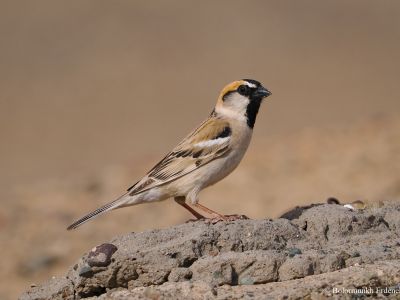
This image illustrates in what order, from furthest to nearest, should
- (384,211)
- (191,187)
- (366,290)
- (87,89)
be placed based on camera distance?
1. (87,89)
2. (191,187)
3. (384,211)
4. (366,290)

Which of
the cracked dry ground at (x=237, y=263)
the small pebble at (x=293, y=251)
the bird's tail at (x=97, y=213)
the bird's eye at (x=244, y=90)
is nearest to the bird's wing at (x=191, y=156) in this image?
the bird's tail at (x=97, y=213)

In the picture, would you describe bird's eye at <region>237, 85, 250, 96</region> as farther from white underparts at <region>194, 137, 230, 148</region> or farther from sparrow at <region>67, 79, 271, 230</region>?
white underparts at <region>194, 137, 230, 148</region>

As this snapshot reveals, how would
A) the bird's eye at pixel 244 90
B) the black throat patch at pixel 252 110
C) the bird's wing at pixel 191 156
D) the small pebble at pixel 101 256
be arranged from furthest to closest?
the bird's eye at pixel 244 90 → the black throat patch at pixel 252 110 → the bird's wing at pixel 191 156 → the small pebble at pixel 101 256

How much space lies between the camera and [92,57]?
35.8 m

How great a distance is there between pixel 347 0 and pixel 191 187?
30.9 metres

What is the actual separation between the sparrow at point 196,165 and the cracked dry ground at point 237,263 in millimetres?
1577

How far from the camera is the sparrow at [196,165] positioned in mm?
10562

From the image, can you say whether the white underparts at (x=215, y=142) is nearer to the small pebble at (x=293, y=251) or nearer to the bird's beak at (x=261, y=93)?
the bird's beak at (x=261, y=93)

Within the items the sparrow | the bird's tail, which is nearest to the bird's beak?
the sparrow

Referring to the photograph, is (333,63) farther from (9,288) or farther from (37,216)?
(9,288)

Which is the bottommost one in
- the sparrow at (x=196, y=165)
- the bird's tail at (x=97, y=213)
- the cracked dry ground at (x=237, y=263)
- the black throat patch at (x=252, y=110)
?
the cracked dry ground at (x=237, y=263)

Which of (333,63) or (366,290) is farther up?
(333,63)

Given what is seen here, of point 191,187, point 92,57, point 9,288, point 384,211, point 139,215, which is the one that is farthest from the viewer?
point 92,57

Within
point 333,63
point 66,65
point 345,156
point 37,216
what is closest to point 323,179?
point 345,156
